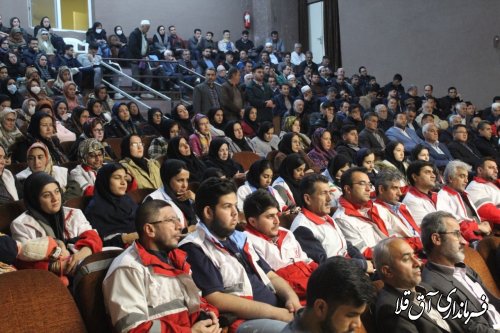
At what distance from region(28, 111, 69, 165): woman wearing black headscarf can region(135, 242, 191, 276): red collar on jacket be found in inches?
91.5

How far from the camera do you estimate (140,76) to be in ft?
25.3

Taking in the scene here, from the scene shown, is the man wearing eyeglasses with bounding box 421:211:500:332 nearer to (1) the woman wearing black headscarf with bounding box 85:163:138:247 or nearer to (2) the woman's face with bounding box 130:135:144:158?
(1) the woman wearing black headscarf with bounding box 85:163:138:247

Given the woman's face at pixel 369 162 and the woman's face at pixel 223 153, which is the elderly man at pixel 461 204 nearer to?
the woman's face at pixel 369 162

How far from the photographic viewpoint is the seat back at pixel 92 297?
1.76 metres

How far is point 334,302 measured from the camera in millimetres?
1319

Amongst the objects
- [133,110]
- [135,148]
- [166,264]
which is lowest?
[166,264]

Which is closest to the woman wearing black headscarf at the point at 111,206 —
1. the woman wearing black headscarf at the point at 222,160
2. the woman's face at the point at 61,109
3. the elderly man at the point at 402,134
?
the woman wearing black headscarf at the point at 222,160

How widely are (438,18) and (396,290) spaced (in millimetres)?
8605

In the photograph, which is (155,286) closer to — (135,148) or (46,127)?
(135,148)

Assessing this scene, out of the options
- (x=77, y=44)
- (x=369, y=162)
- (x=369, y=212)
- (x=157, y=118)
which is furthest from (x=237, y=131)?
(x=77, y=44)

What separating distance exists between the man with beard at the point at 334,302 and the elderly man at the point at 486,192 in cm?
257

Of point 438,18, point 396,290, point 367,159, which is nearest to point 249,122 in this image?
point 367,159

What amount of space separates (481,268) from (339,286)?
59.8 inches

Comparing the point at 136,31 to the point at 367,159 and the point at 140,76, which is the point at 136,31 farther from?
the point at 367,159
